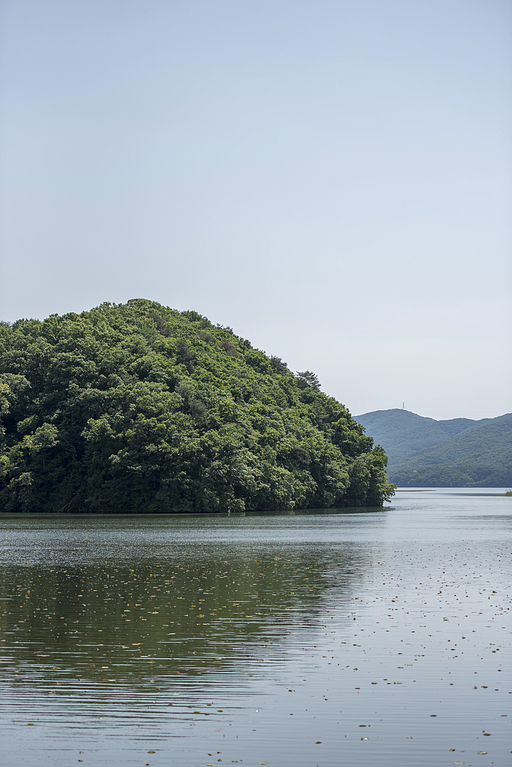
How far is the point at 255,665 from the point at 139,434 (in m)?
71.9

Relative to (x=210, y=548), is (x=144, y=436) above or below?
above

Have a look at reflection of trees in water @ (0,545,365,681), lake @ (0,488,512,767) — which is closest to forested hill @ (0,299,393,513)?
reflection of trees in water @ (0,545,365,681)

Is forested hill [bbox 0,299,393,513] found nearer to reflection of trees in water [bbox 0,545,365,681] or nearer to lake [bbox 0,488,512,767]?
reflection of trees in water [bbox 0,545,365,681]

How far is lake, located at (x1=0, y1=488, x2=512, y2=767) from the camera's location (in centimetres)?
909

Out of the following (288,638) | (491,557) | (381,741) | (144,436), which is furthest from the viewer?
(144,436)

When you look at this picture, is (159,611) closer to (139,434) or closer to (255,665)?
(255,665)

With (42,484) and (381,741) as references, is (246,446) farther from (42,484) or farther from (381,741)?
(381,741)

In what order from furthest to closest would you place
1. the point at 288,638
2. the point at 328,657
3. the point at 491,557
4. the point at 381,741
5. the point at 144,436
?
the point at 144,436
the point at 491,557
the point at 288,638
the point at 328,657
the point at 381,741

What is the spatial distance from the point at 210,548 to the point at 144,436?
155 feet

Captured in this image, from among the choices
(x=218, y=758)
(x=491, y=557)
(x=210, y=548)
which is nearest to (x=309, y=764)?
(x=218, y=758)

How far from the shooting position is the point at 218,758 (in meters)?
8.62

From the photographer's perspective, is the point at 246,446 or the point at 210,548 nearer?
the point at 210,548

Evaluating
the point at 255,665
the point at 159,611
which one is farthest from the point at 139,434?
the point at 255,665

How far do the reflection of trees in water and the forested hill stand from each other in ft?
181
